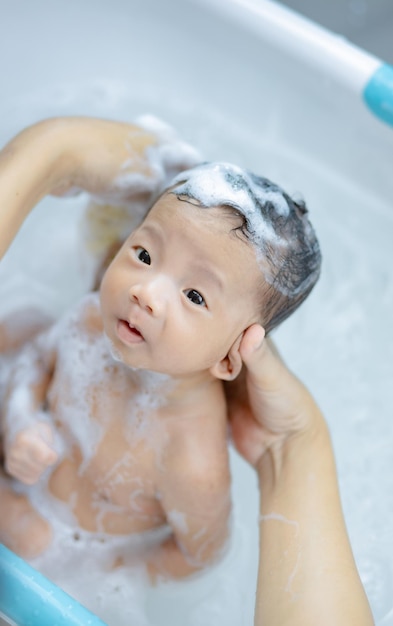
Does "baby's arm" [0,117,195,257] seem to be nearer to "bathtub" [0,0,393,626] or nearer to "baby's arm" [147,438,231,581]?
"bathtub" [0,0,393,626]

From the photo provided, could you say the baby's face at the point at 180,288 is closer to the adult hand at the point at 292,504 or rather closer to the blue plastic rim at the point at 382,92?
the adult hand at the point at 292,504

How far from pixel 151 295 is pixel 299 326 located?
747 mm

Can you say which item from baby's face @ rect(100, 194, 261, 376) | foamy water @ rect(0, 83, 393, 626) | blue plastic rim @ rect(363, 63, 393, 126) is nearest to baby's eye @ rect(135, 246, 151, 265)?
baby's face @ rect(100, 194, 261, 376)

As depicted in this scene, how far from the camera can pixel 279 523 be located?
1072 mm

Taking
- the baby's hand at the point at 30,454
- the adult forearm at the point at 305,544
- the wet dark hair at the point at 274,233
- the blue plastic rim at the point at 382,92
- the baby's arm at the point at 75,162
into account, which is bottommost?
the baby's hand at the point at 30,454

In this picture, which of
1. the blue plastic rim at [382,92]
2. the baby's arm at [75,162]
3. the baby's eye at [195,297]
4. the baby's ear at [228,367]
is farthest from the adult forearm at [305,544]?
the blue plastic rim at [382,92]

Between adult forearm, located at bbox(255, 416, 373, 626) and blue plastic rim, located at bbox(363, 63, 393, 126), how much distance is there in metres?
0.70

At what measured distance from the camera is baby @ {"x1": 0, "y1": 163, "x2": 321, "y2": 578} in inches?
39.1

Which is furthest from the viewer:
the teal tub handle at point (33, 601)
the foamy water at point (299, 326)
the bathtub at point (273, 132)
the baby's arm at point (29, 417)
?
the bathtub at point (273, 132)

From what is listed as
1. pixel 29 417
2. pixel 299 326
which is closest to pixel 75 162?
pixel 29 417

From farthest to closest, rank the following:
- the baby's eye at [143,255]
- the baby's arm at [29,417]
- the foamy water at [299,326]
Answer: the foamy water at [299,326] → the baby's arm at [29,417] → the baby's eye at [143,255]

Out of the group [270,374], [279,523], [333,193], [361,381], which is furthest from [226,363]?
[333,193]

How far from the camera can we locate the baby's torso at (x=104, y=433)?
1156 mm

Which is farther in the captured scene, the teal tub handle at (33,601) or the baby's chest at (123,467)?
the baby's chest at (123,467)
